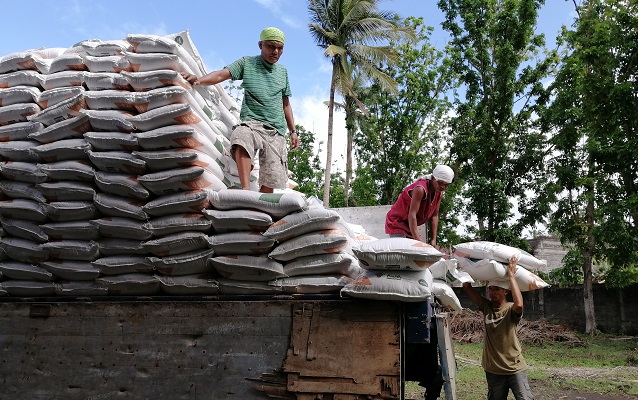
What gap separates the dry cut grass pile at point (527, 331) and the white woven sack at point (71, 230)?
1077cm

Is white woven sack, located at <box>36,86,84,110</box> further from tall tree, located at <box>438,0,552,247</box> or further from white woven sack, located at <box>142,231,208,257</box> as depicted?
tall tree, located at <box>438,0,552,247</box>

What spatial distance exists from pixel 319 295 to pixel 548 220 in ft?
44.9

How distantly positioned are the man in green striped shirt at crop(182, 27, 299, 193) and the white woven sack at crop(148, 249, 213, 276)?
2.97ft

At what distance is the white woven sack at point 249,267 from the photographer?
2969 millimetres

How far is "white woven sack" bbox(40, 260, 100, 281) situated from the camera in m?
3.16

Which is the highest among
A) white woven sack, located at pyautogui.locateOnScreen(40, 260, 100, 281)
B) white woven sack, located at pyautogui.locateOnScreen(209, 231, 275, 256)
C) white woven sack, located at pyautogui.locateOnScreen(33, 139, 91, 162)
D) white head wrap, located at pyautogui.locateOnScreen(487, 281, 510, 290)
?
white woven sack, located at pyautogui.locateOnScreen(33, 139, 91, 162)

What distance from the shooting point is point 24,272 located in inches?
129

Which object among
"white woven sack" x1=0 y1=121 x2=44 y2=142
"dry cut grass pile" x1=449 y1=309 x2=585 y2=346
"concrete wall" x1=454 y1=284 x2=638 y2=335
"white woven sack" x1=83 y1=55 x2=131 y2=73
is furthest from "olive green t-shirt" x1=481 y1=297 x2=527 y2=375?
"concrete wall" x1=454 y1=284 x2=638 y2=335

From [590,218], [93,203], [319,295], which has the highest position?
[590,218]

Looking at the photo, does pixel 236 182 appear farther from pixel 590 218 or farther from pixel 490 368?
pixel 590 218

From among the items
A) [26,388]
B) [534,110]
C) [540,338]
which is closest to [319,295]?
[26,388]

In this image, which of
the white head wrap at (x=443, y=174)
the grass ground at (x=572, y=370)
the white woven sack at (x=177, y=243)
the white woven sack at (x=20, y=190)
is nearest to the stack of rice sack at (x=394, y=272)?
the white woven sack at (x=177, y=243)

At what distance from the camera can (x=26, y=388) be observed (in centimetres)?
298

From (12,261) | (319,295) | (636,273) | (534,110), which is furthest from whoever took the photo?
(534,110)
